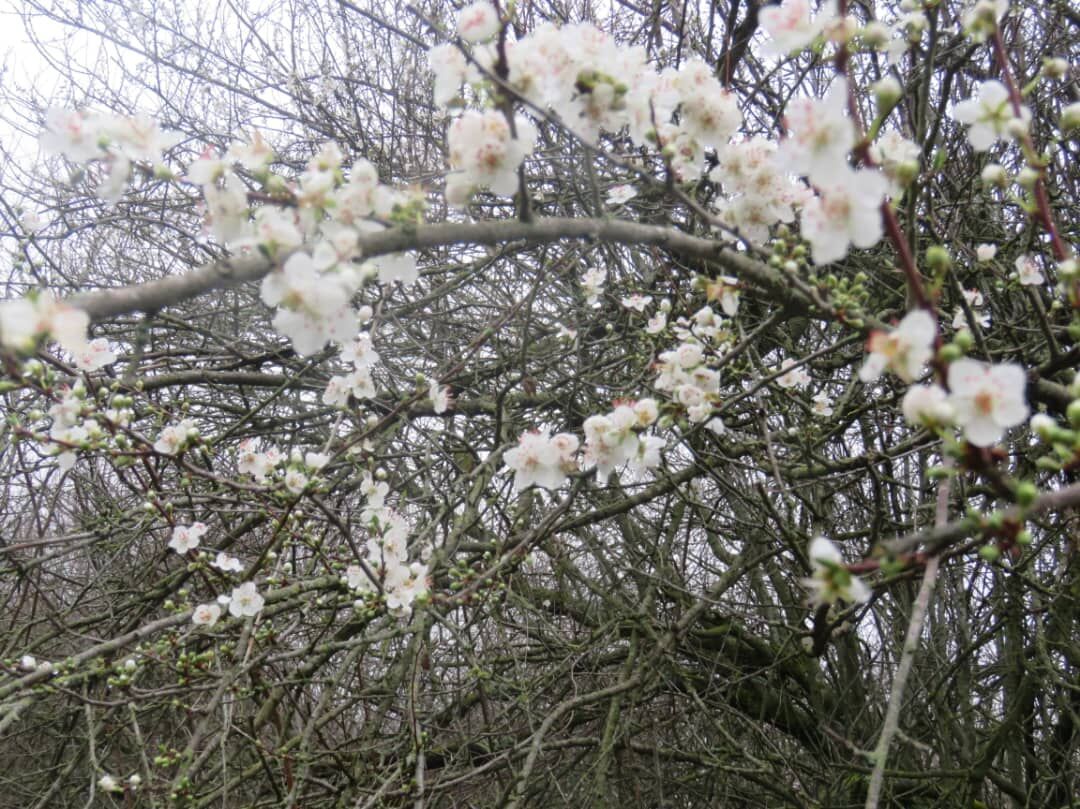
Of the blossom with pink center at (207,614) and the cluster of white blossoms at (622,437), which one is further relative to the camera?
the blossom with pink center at (207,614)

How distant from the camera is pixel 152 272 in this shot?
4.78m

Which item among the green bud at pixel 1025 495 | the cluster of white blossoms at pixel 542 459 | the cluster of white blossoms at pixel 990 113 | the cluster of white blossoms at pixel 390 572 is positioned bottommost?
the green bud at pixel 1025 495

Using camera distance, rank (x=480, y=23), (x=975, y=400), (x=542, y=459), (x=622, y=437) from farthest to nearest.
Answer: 1. (x=542, y=459)
2. (x=622, y=437)
3. (x=480, y=23)
4. (x=975, y=400)

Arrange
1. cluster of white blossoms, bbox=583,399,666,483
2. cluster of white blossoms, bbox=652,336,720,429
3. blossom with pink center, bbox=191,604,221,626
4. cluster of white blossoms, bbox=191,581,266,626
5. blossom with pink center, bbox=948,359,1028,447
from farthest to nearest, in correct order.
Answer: blossom with pink center, bbox=191,604,221,626 < cluster of white blossoms, bbox=191,581,266,626 < cluster of white blossoms, bbox=652,336,720,429 < cluster of white blossoms, bbox=583,399,666,483 < blossom with pink center, bbox=948,359,1028,447

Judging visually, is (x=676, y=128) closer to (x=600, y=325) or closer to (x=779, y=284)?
(x=779, y=284)

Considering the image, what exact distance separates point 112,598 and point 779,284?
3.96m

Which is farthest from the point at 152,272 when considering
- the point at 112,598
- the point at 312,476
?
the point at 312,476

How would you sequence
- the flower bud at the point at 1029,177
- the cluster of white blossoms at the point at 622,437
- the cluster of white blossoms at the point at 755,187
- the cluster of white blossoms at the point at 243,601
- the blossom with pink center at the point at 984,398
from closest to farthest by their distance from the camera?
the blossom with pink center at the point at 984,398, the flower bud at the point at 1029,177, the cluster of white blossoms at the point at 755,187, the cluster of white blossoms at the point at 622,437, the cluster of white blossoms at the point at 243,601

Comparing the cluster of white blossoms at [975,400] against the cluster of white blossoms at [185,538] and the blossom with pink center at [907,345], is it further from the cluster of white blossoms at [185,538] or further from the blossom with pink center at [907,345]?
the cluster of white blossoms at [185,538]

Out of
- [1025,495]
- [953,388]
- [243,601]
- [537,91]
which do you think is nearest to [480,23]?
[537,91]

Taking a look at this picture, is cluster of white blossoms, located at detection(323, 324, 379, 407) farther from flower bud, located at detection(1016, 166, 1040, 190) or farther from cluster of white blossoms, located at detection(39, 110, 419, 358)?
flower bud, located at detection(1016, 166, 1040, 190)

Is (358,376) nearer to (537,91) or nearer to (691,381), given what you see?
(691,381)

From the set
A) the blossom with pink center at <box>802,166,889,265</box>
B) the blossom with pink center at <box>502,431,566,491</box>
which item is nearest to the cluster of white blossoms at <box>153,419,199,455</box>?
the blossom with pink center at <box>502,431,566,491</box>

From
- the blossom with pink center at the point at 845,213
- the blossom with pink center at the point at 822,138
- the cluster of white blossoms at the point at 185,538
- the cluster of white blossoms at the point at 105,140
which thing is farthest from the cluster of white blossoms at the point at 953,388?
the cluster of white blossoms at the point at 185,538
